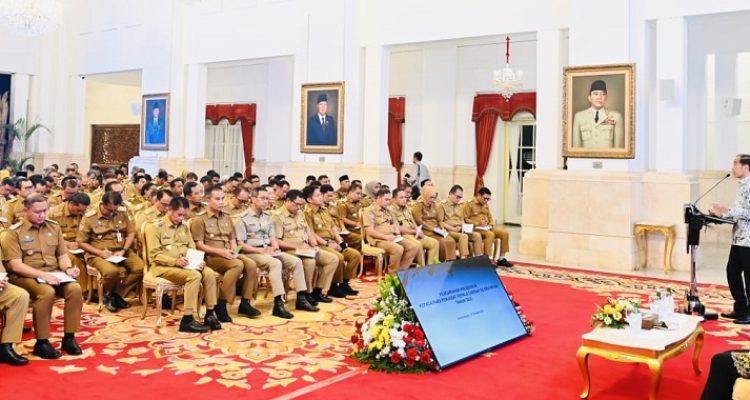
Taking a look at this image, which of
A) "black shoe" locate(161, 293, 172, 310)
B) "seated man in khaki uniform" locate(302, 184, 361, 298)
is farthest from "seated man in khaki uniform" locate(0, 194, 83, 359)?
"seated man in khaki uniform" locate(302, 184, 361, 298)

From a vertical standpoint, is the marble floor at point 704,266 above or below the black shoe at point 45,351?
above

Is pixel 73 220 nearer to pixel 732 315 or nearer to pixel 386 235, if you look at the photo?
pixel 386 235

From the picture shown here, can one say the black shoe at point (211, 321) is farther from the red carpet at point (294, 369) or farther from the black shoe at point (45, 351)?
the black shoe at point (45, 351)

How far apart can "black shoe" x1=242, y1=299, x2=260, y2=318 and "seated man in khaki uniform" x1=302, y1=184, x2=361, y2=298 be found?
1.24 meters

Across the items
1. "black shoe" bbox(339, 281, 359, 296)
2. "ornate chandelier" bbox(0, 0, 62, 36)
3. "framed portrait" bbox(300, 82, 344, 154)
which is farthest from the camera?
"ornate chandelier" bbox(0, 0, 62, 36)

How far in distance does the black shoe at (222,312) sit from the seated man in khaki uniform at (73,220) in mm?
1512

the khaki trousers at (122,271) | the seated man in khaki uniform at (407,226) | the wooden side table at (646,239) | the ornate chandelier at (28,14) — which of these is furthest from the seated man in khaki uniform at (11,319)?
the ornate chandelier at (28,14)

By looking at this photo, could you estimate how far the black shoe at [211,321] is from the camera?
5992mm

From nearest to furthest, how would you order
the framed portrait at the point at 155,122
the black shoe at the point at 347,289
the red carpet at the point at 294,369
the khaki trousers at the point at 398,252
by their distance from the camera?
the red carpet at the point at 294,369, the black shoe at the point at 347,289, the khaki trousers at the point at 398,252, the framed portrait at the point at 155,122

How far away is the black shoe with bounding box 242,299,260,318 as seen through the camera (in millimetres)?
6594

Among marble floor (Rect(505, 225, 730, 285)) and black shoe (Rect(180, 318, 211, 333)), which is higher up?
marble floor (Rect(505, 225, 730, 285))

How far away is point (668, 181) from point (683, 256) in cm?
113

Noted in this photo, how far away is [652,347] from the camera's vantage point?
13.5 feet

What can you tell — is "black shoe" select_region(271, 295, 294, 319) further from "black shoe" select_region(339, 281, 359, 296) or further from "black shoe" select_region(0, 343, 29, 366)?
"black shoe" select_region(0, 343, 29, 366)
